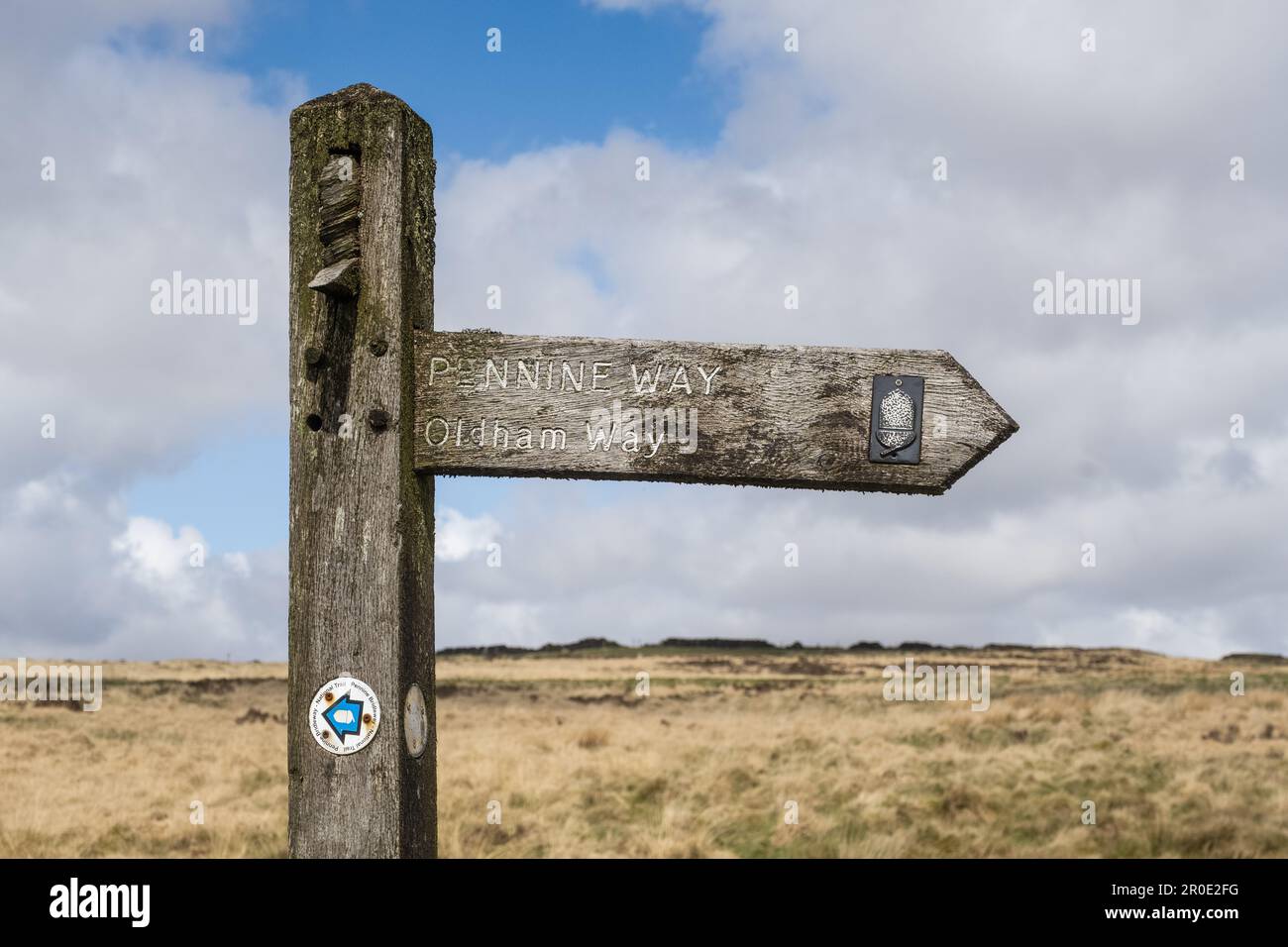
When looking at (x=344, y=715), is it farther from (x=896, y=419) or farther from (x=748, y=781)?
(x=748, y=781)

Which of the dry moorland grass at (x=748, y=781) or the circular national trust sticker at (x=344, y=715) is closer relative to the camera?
the circular national trust sticker at (x=344, y=715)

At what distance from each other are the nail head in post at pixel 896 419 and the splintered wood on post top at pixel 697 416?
0.02 m

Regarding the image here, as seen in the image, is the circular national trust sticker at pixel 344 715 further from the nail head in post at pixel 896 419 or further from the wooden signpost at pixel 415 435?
the nail head in post at pixel 896 419

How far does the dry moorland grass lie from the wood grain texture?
7.95m

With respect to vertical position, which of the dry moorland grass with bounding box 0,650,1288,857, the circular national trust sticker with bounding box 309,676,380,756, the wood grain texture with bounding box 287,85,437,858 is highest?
the wood grain texture with bounding box 287,85,437,858

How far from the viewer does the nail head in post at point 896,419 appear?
3104 mm

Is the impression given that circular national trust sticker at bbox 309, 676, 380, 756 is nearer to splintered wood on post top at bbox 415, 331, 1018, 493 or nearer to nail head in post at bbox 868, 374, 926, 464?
splintered wood on post top at bbox 415, 331, 1018, 493

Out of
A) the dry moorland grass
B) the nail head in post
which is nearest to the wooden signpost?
the nail head in post

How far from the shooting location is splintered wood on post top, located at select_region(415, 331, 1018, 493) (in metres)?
3.11

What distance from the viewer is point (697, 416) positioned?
312cm

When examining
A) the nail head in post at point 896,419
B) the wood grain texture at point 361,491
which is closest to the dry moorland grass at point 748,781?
the wood grain texture at point 361,491
